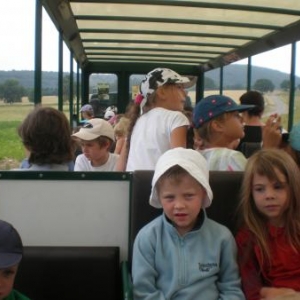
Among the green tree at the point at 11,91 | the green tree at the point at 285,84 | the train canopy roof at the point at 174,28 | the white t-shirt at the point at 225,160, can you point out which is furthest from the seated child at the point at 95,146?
the green tree at the point at 285,84

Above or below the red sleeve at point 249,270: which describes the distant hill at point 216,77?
above

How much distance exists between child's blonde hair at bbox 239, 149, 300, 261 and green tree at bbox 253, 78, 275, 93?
4.44 metres

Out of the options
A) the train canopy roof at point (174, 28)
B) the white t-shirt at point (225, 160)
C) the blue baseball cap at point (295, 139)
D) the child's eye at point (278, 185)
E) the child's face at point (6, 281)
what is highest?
the train canopy roof at point (174, 28)

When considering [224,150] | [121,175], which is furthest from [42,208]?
[224,150]

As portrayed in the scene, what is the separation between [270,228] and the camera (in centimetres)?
212

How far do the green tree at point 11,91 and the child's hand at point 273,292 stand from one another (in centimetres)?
249

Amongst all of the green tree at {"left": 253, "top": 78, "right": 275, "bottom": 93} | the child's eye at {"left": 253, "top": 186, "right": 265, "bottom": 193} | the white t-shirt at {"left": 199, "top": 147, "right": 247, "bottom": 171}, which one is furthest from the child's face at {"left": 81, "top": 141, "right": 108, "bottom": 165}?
the green tree at {"left": 253, "top": 78, "right": 275, "bottom": 93}

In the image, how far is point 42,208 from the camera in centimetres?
237

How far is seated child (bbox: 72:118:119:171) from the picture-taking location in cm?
315

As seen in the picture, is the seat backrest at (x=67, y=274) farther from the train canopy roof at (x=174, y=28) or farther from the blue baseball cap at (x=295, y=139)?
the train canopy roof at (x=174, y=28)

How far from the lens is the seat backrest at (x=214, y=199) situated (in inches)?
88.1

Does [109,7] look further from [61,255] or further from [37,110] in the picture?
[61,255]

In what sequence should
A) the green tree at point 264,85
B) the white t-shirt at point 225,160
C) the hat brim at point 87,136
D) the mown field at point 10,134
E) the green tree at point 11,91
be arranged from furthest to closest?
1. the green tree at point 264,85
2. the green tree at point 11,91
3. the mown field at point 10,134
4. the hat brim at point 87,136
5. the white t-shirt at point 225,160

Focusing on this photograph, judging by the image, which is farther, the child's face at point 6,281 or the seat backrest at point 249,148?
the seat backrest at point 249,148
